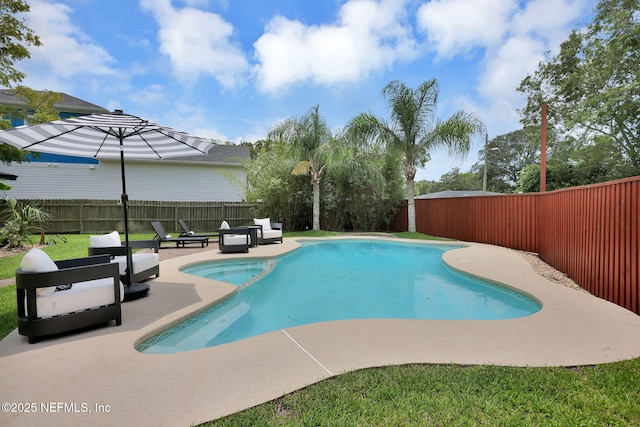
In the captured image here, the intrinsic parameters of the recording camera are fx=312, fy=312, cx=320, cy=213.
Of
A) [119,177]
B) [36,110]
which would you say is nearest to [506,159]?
[119,177]

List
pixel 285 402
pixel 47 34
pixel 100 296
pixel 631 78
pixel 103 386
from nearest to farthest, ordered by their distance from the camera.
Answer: pixel 285 402
pixel 103 386
pixel 100 296
pixel 47 34
pixel 631 78

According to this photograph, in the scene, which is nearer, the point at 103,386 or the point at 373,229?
the point at 103,386

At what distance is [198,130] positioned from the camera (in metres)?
26.8

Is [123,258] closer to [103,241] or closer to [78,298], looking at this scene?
[103,241]

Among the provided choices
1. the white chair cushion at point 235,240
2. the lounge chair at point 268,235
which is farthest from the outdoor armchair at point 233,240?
the lounge chair at point 268,235

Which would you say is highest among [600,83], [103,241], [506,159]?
[600,83]

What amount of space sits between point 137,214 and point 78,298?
42.2ft

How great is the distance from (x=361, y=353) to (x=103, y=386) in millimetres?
1960

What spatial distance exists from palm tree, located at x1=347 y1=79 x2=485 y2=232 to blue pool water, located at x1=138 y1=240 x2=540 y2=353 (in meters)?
6.11

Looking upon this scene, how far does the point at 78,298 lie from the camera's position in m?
3.18

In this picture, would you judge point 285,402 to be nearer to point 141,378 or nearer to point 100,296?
point 141,378

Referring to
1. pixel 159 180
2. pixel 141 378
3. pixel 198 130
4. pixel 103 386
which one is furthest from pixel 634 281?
pixel 198 130

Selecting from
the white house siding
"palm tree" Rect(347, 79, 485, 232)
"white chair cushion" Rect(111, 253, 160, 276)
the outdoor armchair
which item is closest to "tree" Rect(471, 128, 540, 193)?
"palm tree" Rect(347, 79, 485, 232)

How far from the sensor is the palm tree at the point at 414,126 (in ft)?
39.8
